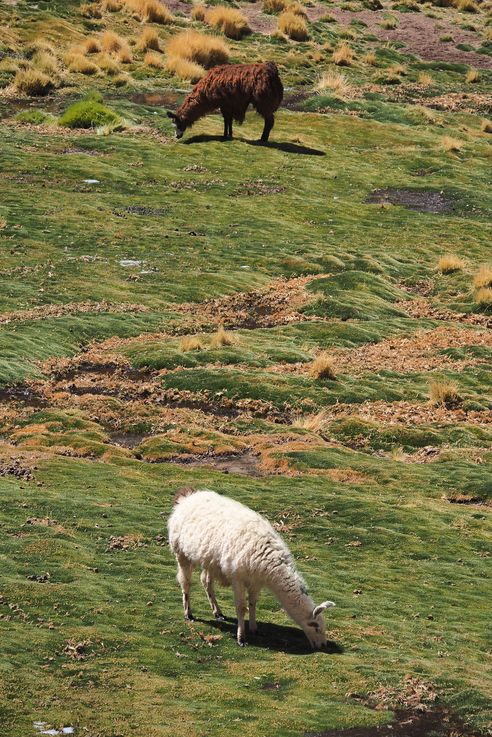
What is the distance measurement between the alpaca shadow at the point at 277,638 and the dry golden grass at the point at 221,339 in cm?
1578

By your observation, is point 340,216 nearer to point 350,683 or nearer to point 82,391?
point 82,391

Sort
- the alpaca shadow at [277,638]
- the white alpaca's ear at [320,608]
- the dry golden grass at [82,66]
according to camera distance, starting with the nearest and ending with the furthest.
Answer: the white alpaca's ear at [320,608], the alpaca shadow at [277,638], the dry golden grass at [82,66]

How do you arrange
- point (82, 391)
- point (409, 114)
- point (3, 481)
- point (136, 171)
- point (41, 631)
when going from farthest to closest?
point (409, 114)
point (136, 171)
point (82, 391)
point (3, 481)
point (41, 631)

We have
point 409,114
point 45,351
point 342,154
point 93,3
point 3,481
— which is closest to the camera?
point 3,481

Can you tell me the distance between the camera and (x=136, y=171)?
45.4 meters

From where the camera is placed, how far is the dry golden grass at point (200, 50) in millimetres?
61281

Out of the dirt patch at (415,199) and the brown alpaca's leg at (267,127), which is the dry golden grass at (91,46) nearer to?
the brown alpaca's leg at (267,127)

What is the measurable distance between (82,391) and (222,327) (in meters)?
5.13

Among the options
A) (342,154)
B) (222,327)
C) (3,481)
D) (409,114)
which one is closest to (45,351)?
(222,327)

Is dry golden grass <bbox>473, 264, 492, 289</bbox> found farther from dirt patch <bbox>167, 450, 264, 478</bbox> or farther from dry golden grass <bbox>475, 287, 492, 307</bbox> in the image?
dirt patch <bbox>167, 450, 264, 478</bbox>

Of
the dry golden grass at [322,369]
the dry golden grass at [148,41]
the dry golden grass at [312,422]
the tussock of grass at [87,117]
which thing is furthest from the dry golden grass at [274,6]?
the dry golden grass at [312,422]

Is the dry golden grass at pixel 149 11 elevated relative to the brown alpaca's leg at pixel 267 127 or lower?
elevated

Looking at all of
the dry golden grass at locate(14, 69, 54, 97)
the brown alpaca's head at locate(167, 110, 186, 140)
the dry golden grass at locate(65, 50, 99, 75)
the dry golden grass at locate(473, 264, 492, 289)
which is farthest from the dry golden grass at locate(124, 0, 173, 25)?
the dry golden grass at locate(473, 264, 492, 289)

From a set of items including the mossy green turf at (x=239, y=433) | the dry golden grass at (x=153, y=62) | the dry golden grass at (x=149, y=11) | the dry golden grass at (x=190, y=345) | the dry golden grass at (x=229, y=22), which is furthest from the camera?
the dry golden grass at (x=229, y=22)
